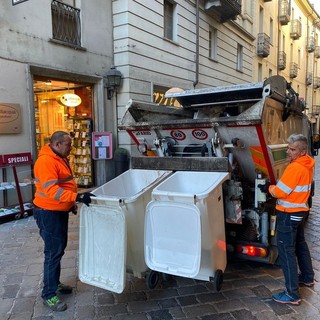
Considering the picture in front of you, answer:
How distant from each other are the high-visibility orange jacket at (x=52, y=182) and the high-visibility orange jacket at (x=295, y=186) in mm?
1995

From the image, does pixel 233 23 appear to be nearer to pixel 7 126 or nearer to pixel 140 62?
pixel 140 62

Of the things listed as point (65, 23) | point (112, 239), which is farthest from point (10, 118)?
point (112, 239)

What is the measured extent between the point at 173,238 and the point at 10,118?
4.98m

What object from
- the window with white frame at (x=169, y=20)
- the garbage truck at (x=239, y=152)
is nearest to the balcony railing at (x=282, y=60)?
the window with white frame at (x=169, y=20)

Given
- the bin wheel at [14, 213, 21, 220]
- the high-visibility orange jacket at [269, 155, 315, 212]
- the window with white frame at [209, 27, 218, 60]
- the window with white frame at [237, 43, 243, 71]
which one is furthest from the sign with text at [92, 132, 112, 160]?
the window with white frame at [237, 43, 243, 71]

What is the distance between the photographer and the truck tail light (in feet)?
11.3

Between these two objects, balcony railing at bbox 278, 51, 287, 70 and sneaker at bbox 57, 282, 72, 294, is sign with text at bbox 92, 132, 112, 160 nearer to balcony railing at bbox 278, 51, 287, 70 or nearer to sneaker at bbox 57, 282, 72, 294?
sneaker at bbox 57, 282, 72, 294

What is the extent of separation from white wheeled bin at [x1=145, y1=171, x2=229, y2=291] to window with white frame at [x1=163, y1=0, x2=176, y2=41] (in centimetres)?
909

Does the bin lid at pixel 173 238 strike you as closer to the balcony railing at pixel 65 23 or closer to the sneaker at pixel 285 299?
the sneaker at pixel 285 299

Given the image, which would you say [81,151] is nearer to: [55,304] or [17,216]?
[17,216]

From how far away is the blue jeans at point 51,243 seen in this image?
3.09 m

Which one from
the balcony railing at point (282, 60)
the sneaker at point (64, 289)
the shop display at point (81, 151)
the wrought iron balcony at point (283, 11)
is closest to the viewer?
the sneaker at point (64, 289)

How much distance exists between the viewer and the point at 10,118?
→ 640 centimetres

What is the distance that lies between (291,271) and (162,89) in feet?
27.4
